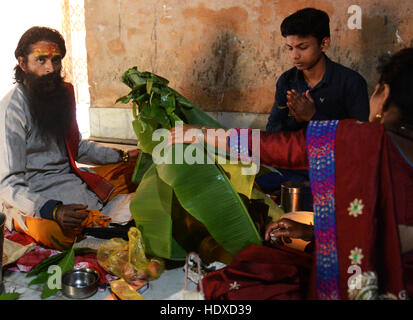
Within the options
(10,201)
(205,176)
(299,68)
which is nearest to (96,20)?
(299,68)

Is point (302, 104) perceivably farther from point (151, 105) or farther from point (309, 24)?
point (151, 105)

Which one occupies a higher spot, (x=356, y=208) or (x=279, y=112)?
(x=279, y=112)

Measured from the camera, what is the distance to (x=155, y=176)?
2.38 m

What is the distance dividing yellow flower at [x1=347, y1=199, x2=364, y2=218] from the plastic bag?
1226mm

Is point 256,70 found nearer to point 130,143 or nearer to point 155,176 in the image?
point 130,143

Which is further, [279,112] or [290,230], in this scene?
[279,112]

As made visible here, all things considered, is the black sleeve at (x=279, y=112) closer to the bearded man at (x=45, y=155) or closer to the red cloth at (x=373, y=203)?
the bearded man at (x=45, y=155)

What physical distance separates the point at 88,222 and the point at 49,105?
0.97 metres

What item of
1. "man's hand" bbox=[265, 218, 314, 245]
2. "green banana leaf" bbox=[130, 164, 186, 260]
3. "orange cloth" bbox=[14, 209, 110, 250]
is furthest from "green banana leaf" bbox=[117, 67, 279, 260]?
"orange cloth" bbox=[14, 209, 110, 250]

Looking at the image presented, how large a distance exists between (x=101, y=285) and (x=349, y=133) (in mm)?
1612

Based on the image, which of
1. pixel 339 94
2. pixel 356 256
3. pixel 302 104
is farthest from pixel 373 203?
pixel 339 94

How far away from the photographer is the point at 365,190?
66.0 inches

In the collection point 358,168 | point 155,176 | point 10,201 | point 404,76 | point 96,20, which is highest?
point 96,20

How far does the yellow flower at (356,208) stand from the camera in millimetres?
1689
